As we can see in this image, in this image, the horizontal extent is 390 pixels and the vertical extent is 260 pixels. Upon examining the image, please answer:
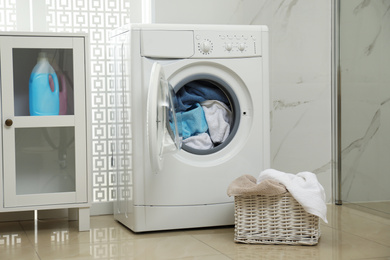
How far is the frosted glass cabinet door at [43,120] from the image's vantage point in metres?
2.49

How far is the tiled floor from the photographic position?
6.97 ft

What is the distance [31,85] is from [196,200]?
2.88 feet

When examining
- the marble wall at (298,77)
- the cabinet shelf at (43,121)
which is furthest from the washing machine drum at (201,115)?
the marble wall at (298,77)

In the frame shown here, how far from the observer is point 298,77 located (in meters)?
3.17

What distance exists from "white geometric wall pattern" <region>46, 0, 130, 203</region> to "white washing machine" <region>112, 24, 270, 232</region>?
0.33m

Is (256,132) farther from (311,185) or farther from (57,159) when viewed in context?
(57,159)

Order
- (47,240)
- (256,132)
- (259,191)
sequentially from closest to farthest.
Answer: (259,191) < (47,240) < (256,132)

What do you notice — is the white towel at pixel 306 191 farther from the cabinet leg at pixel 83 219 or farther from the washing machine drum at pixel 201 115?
the cabinet leg at pixel 83 219

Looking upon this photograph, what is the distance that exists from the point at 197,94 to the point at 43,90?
0.68 m

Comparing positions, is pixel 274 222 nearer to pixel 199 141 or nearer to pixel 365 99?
pixel 199 141

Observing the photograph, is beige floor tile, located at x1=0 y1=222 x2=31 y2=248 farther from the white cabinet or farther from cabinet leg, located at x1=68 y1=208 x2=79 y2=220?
cabinet leg, located at x1=68 y1=208 x2=79 y2=220

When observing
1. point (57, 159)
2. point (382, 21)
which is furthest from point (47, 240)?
point (382, 21)

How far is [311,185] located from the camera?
2275 mm

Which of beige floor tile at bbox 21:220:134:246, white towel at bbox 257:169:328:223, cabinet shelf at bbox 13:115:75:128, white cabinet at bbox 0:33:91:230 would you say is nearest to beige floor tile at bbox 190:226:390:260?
white towel at bbox 257:169:328:223
